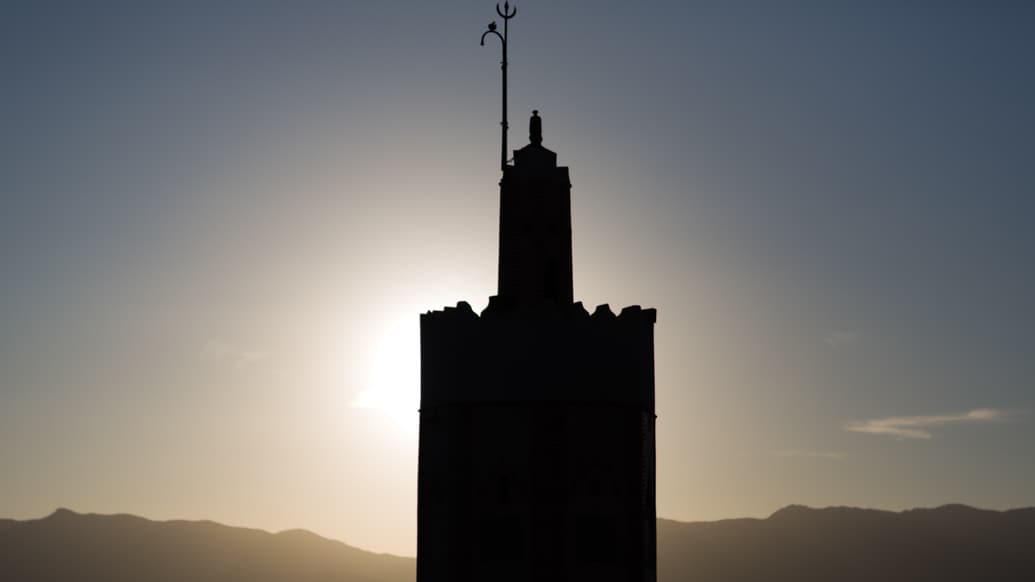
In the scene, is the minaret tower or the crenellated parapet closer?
the minaret tower

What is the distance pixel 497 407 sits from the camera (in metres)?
29.0

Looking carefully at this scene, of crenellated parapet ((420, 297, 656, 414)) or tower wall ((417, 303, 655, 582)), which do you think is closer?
tower wall ((417, 303, 655, 582))

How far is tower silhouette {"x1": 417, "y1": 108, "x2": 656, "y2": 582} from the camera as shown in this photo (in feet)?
93.5

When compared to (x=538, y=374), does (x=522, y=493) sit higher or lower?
lower

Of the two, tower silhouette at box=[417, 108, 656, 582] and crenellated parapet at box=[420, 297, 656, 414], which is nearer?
tower silhouette at box=[417, 108, 656, 582]

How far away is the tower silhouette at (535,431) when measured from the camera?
2850 cm

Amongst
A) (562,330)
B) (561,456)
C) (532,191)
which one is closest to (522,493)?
(561,456)

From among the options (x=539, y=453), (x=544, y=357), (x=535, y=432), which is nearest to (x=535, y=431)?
(x=535, y=432)

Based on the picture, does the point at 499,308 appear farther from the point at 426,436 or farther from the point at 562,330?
the point at 426,436

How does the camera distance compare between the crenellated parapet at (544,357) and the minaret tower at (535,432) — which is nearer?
the minaret tower at (535,432)

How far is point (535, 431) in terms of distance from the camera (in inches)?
1128

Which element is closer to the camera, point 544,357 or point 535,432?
point 535,432

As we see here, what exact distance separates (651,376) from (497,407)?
4024mm

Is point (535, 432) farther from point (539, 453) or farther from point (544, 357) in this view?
point (544, 357)
